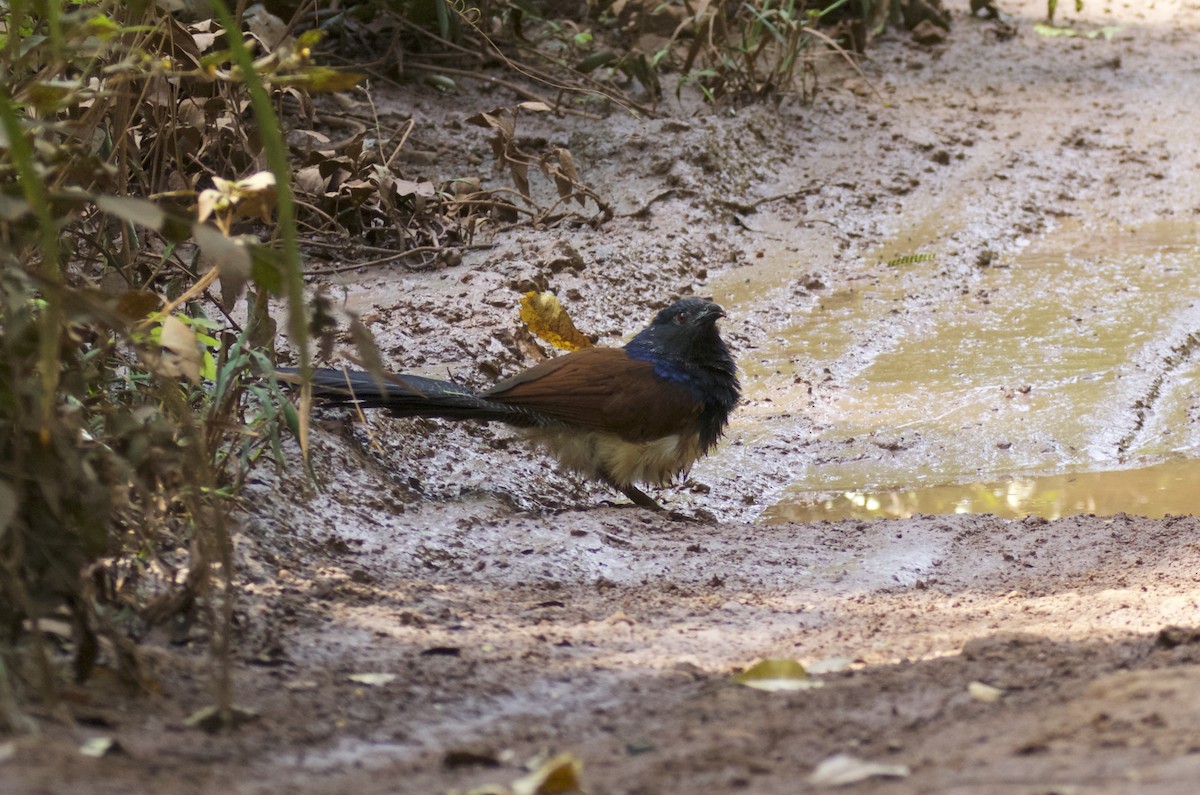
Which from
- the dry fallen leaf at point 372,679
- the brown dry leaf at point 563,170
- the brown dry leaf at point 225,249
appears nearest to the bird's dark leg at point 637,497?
the brown dry leaf at point 563,170

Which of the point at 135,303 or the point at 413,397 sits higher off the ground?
the point at 135,303

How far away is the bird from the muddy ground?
23 centimetres

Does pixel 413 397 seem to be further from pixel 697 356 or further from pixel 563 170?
pixel 563 170

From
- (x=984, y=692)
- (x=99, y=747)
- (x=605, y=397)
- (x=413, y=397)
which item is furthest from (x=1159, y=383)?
(x=99, y=747)

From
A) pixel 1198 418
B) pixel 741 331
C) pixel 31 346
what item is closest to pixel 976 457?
pixel 1198 418

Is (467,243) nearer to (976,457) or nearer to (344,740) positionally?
(976,457)

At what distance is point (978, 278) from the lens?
6.83 m

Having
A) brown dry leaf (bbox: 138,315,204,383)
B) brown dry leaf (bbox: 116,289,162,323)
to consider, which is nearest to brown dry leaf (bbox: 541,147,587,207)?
brown dry leaf (bbox: 116,289,162,323)

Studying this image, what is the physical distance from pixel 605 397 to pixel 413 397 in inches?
27.6

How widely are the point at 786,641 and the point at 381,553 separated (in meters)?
1.22

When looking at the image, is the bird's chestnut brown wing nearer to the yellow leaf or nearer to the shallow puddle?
the shallow puddle

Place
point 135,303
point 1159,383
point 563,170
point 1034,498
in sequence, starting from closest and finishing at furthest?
point 135,303, point 1034,498, point 1159,383, point 563,170

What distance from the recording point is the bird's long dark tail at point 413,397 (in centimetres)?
419

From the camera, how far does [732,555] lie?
12.7ft
